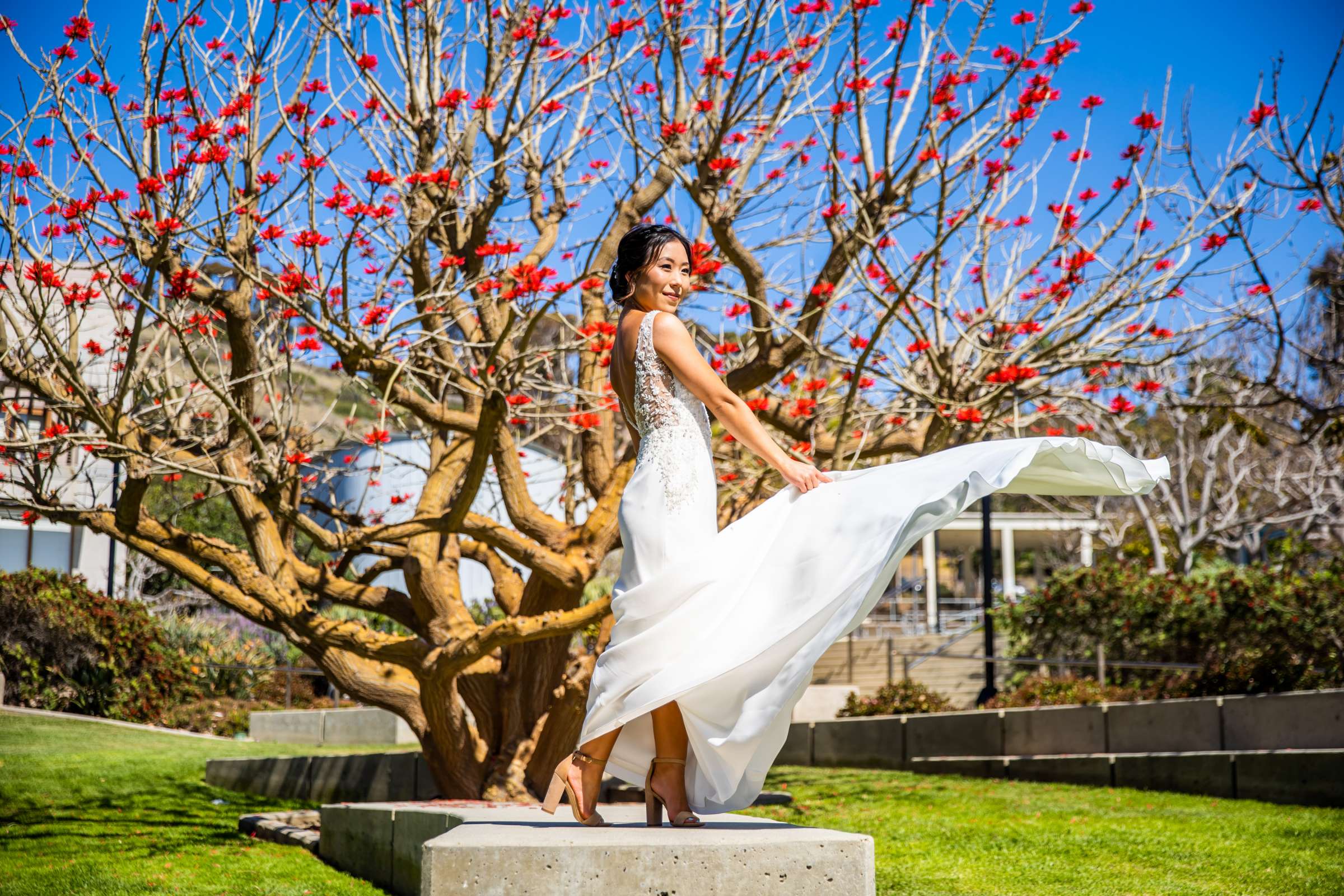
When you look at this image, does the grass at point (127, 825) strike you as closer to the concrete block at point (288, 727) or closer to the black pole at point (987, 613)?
the concrete block at point (288, 727)

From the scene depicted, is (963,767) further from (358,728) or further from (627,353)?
(627,353)

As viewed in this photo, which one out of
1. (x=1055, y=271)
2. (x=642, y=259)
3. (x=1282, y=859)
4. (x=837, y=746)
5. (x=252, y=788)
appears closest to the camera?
(x=642, y=259)

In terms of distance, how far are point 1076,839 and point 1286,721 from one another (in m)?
3.82

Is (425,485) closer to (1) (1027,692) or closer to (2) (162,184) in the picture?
(2) (162,184)

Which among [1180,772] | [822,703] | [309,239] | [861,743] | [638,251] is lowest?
[861,743]

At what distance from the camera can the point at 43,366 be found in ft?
23.9

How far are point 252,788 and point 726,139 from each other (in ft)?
22.1

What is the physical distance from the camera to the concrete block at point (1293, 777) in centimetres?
806

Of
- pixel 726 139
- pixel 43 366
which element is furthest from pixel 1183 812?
pixel 43 366

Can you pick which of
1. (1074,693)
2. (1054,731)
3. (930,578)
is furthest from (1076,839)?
(930,578)

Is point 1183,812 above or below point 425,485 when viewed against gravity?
below

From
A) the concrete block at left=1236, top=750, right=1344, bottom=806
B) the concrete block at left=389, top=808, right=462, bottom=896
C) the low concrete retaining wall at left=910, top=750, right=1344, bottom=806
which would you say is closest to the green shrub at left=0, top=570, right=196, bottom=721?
the concrete block at left=389, top=808, right=462, bottom=896

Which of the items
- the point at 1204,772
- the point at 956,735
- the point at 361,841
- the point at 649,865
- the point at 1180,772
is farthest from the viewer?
the point at 956,735

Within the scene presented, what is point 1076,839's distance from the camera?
690cm
